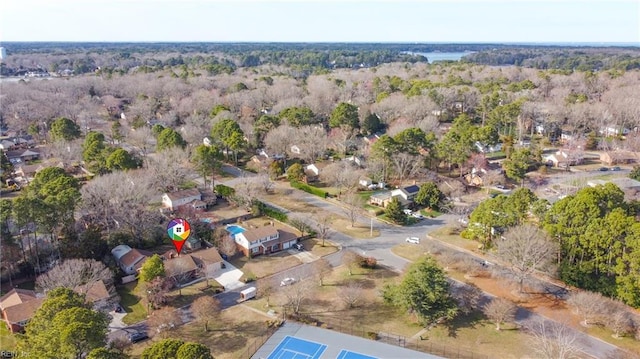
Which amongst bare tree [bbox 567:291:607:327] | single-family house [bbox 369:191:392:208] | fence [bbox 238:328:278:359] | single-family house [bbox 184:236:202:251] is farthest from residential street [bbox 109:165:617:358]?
single-family house [bbox 184:236:202:251]

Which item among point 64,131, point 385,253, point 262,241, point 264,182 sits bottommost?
point 385,253

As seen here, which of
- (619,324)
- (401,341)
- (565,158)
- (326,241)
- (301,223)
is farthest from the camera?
(565,158)

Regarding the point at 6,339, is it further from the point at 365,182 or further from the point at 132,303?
the point at 365,182

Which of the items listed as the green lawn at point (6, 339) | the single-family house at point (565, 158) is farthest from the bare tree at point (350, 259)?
the single-family house at point (565, 158)

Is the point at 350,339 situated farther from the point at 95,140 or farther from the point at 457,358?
the point at 95,140

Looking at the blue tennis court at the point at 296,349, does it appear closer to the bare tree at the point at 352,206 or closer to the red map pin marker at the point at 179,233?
the red map pin marker at the point at 179,233

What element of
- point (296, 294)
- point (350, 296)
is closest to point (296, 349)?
point (296, 294)

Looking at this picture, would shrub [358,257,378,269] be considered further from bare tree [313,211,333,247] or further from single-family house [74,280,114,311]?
single-family house [74,280,114,311]
